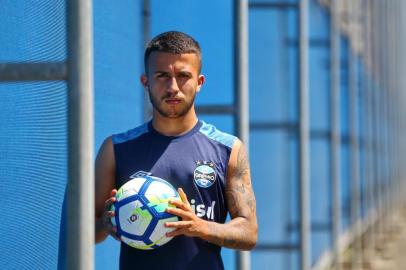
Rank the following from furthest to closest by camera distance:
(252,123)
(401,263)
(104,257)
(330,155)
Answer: (401,263), (330,155), (252,123), (104,257)

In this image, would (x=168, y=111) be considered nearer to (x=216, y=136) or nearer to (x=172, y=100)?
(x=172, y=100)

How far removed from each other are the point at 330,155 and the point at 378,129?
36.0ft

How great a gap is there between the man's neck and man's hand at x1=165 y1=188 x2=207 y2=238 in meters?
0.25

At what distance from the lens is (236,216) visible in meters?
3.24

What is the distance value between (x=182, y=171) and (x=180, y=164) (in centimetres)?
2

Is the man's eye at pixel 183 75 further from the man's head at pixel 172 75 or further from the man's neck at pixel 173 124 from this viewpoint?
the man's neck at pixel 173 124

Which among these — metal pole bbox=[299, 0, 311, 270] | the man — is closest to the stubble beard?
the man

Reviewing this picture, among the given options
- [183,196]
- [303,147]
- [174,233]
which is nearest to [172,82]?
[183,196]

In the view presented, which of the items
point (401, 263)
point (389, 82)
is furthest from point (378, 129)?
point (401, 263)

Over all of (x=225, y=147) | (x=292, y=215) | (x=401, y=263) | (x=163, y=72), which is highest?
(x=163, y=72)

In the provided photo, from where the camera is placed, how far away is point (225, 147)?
3.22 metres

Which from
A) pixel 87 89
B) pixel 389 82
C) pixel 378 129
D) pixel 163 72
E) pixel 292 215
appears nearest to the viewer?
pixel 87 89

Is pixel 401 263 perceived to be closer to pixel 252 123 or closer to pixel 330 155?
pixel 330 155

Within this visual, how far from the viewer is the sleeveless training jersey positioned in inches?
123
